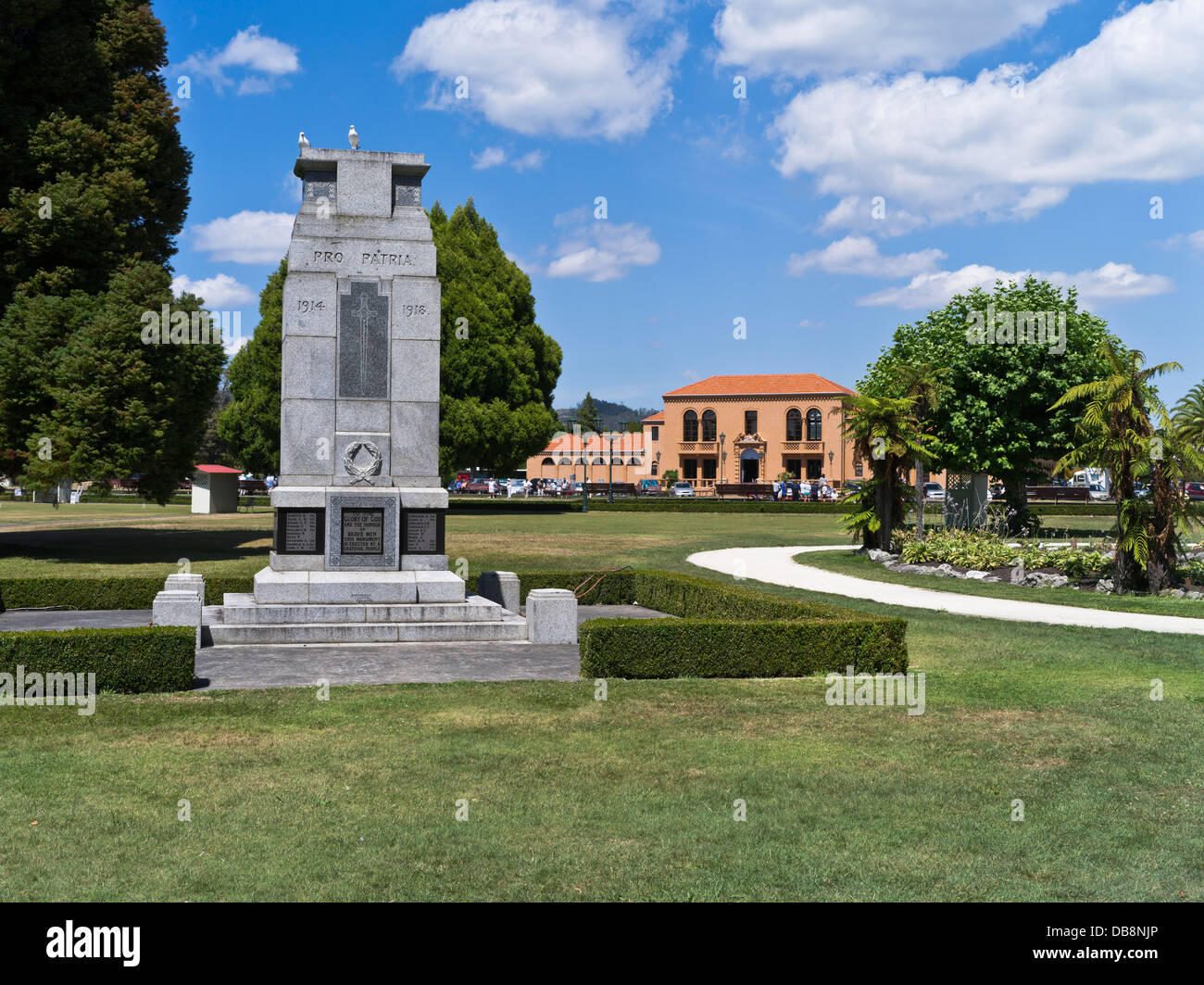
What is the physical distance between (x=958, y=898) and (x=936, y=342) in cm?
3930

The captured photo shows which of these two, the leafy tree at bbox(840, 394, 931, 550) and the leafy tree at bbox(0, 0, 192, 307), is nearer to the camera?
the leafy tree at bbox(0, 0, 192, 307)

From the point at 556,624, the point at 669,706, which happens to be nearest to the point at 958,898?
the point at 669,706

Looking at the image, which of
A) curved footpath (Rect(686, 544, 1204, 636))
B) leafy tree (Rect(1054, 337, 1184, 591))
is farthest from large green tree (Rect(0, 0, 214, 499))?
leafy tree (Rect(1054, 337, 1184, 591))

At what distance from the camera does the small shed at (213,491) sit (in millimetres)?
55250

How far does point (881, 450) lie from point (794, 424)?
220 ft

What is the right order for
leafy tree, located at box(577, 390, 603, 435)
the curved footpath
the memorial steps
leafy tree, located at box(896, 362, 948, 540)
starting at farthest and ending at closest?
leafy tree, located at box(577, 390, 603, 435) → leafy tree, located at box(896, 362, 948, 540) → the curved footpath → the memorial steps

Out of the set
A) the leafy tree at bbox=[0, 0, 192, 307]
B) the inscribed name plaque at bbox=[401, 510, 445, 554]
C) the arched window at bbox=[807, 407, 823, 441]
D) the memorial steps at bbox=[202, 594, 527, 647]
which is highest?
the leafy tree at bbox=[0, 0, 192, 307]

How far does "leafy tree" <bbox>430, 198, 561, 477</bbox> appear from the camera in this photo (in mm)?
52844

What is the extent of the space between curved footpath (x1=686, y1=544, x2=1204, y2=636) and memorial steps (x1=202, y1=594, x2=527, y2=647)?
339 inches

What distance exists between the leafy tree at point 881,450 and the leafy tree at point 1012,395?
27.6ft

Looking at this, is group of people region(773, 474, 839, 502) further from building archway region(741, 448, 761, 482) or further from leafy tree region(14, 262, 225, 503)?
leafy tree region(14, 262, 225, 503)

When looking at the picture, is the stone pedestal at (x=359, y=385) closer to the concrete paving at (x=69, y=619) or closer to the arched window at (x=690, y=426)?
the concrete paving at (x=69, y=619)

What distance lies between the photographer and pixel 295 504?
606 inches

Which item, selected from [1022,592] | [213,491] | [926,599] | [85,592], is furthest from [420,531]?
[213,491]
